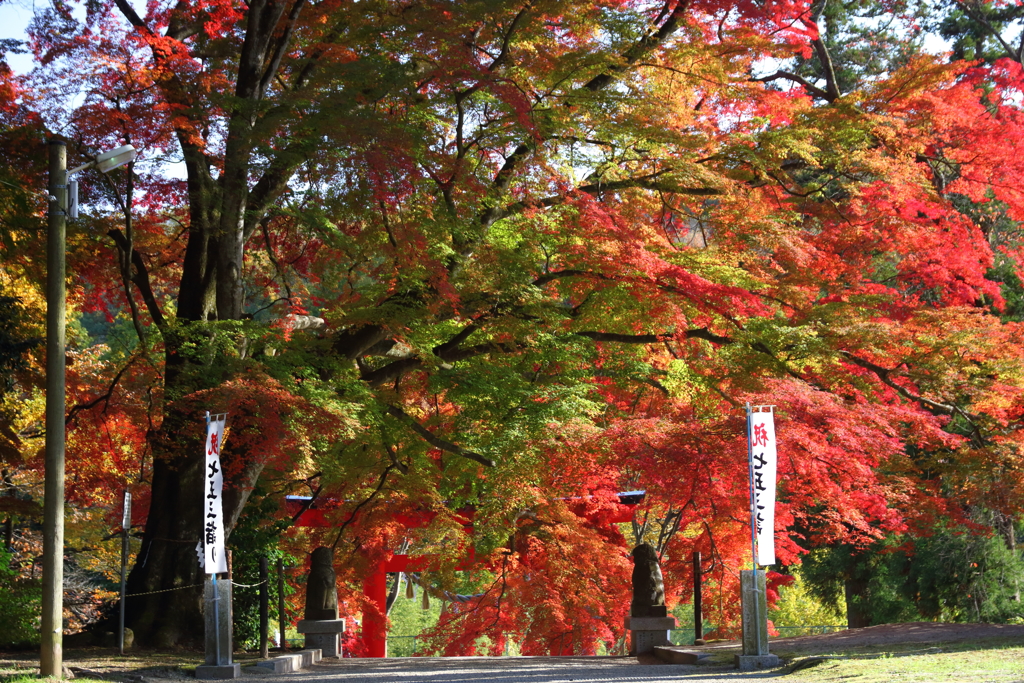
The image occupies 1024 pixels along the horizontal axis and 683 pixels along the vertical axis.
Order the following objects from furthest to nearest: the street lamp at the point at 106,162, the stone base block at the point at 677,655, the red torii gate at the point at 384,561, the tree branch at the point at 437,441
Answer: the red torii gate at the point at 384,561 → the tree branch at the point at 437,441 → the stone base block at the point at 677,655 → the street lamp at the point at 106,162

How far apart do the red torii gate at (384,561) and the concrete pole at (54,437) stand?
26.5ft

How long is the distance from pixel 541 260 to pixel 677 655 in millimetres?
5499

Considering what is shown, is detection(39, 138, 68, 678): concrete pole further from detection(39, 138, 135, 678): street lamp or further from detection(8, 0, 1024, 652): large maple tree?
detection(8, 0, 1024, 652): large maple tree

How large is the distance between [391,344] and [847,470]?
6233 mm

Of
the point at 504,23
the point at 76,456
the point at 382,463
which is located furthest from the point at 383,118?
the point at 76,456

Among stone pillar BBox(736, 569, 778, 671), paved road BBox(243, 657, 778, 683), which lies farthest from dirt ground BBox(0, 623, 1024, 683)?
paved road BBox(243, 657, 778, 683)

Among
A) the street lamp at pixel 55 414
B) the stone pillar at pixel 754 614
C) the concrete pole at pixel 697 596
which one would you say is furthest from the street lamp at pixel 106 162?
the concrete pole at pixel 697 596

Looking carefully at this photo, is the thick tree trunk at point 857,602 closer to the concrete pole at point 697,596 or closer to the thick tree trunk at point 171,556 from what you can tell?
the concrete pole at point 697,596

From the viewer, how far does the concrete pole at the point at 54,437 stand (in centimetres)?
816

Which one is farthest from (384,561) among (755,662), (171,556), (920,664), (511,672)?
(920,664)

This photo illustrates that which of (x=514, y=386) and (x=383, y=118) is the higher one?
(x=383, y=118)

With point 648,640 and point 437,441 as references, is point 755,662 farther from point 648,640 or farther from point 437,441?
point 437,441

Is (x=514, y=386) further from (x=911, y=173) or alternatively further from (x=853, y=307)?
(x=911, y=173)

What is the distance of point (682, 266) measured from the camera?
41.7 ft
